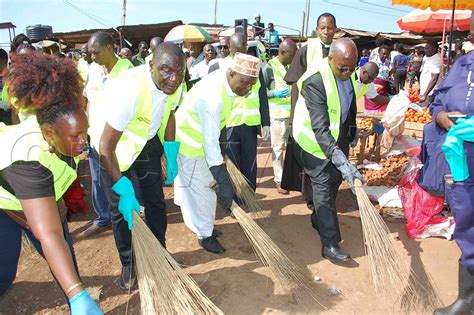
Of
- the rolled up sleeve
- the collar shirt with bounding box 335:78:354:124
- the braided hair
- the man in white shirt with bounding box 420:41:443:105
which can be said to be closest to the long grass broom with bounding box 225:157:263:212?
the rolled up sleeve

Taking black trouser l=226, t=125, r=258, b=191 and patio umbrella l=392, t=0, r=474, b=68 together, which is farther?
patio umbrella l=392, t=0, r=474, b=68

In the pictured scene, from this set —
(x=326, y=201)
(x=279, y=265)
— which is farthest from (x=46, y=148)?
(x=326, y=201)

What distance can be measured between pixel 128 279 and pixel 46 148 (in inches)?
57.9

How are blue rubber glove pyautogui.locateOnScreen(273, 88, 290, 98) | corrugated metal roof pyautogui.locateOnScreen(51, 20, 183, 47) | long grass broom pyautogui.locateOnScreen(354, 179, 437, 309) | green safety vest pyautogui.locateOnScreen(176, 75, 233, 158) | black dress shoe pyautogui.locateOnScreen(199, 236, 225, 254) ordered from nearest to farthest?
1. long grass broom pyautogui.locateOnScreen(354, 179, 437, 309)
2. green safety vest pyautogui.locateOnScreen(176, 75, 233, 158)
3. black dress shoe pyautogui.locateOnScreen(199, 236, 225, 254)
4. blue rubber glove pyautogui.locateOnScreen(273, 88, 290, 98)
5. corrugated metal roof pyautogui.locateOnScreen(51, 20, 183, 47)

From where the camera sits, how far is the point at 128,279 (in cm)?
283

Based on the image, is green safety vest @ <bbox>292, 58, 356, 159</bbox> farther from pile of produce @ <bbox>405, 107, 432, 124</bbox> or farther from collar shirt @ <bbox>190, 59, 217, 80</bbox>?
collar shirt @ <bbox>190, 59, 217, 80</bbox>

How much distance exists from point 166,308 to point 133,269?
87 cm

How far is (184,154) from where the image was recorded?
3.20m

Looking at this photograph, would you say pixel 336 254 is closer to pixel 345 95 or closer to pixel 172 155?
pixel 345 95

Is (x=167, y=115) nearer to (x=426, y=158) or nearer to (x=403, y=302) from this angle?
(x=426, y=158)

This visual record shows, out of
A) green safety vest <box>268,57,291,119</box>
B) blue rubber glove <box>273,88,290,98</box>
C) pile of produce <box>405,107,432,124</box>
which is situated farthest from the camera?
pile of produce <box>405,107,432,124</box>

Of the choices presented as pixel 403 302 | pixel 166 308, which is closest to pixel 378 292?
pixel 403 302

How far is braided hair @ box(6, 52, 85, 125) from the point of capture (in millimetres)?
1623

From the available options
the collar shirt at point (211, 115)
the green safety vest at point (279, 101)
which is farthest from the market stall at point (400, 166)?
the collar shirt at point (211, 115)
